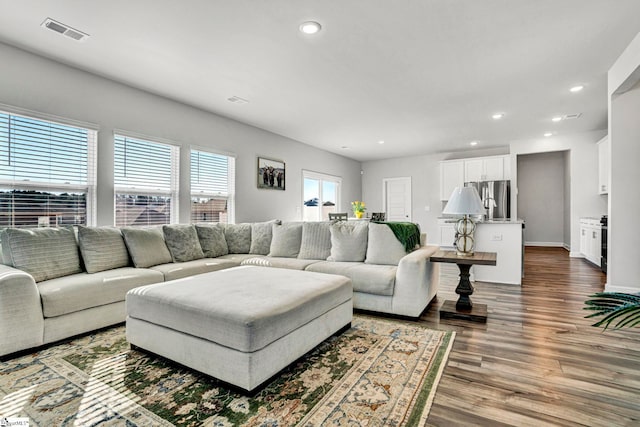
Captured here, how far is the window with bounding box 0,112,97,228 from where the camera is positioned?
3.04 metres

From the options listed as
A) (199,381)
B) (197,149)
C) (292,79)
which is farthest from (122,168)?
(199,381)

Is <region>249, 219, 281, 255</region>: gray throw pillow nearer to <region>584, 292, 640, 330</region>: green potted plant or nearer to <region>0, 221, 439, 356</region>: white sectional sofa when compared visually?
<region>0, 221, 439, 356</region>: white sectional sofa

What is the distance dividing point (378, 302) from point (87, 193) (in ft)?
11.3

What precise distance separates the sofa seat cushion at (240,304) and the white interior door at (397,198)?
22.8 feet

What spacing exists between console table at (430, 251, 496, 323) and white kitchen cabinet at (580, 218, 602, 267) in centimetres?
366

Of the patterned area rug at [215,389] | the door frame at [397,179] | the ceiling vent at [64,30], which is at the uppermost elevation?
the ceiling vent at [64,30]

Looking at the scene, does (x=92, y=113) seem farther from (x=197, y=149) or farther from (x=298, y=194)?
(x=298, y=194)

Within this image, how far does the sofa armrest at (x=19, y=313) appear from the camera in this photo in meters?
2.20

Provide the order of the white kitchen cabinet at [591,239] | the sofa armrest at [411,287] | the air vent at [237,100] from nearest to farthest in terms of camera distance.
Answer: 1. the sofa armrest at [411,287]
2. the air vent at [237,100]
3. the white kitchen cabinet at [591,239]

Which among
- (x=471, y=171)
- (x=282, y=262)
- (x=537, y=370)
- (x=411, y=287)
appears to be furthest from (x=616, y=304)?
(x=471, y=171)

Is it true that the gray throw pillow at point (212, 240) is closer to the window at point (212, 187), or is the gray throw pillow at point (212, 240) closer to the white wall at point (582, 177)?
the window at point (212, 187)

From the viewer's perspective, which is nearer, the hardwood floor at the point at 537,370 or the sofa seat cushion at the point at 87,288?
the hardwood floor at the point at 537,370

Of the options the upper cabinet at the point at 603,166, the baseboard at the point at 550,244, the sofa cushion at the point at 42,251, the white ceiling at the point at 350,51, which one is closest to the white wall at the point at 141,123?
the white ceiling at the point at 350,51

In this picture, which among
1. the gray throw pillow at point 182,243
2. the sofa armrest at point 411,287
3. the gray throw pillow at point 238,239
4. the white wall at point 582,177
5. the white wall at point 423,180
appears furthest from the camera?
the white wall at point 423,180
